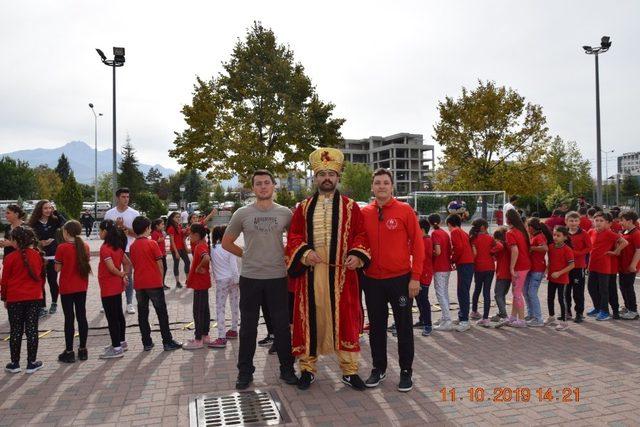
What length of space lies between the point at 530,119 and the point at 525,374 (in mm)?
26369

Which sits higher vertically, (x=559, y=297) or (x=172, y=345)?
(x=559, y=297)

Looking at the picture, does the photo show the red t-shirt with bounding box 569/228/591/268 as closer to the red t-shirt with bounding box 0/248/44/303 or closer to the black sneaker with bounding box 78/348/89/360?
the black sneaker with bounding box 78/348/89/360

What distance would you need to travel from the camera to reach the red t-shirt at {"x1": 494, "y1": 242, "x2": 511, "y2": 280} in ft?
23.6

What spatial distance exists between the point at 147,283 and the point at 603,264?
259 inches

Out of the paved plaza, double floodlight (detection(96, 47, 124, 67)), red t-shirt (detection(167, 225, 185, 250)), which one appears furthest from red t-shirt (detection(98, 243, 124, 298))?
double floodlight (detection(96, 47, 124, 67))

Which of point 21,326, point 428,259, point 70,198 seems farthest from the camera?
point 70,198

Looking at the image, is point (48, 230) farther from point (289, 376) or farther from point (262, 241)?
point (289, 376)

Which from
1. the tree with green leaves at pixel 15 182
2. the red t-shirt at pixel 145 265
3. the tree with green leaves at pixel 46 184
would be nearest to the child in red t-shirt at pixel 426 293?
the red t-shirt at pixel 145 265

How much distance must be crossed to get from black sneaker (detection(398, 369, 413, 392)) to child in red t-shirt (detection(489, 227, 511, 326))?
9.55 ft

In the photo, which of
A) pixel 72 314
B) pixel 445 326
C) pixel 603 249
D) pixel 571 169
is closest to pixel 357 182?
pixel 571 169

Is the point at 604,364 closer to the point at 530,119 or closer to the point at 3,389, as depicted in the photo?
the point at 3,389

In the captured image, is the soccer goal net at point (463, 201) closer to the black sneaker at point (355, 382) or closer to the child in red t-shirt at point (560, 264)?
the child in red t-shirt at point (560, 264)

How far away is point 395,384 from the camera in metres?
4.89

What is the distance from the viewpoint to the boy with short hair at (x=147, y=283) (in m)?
6.21
